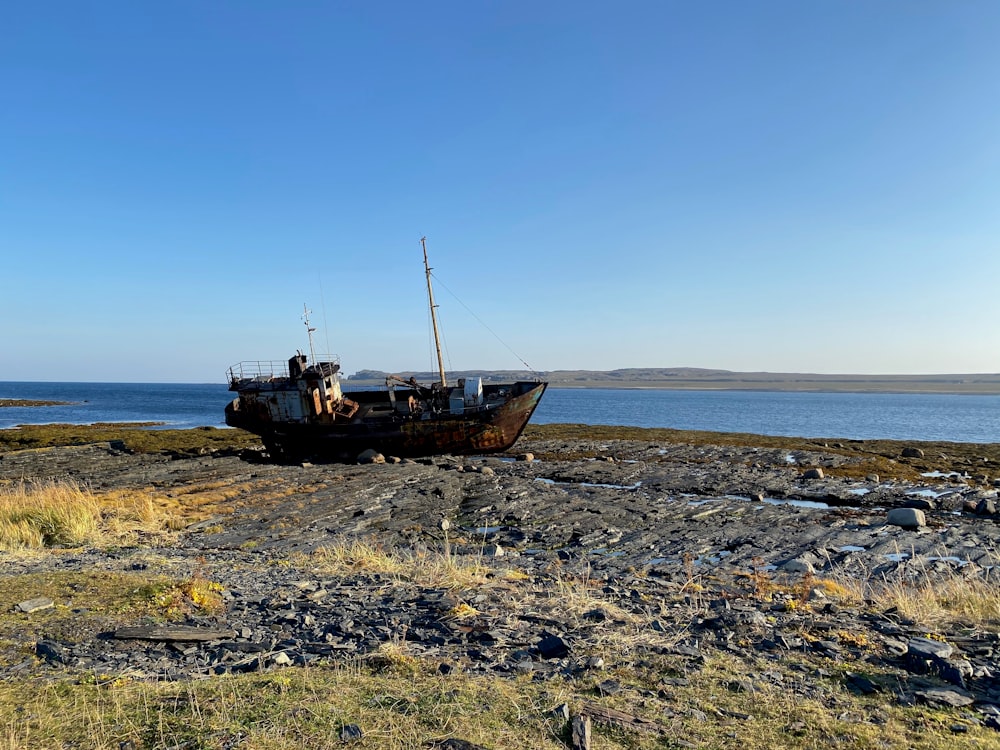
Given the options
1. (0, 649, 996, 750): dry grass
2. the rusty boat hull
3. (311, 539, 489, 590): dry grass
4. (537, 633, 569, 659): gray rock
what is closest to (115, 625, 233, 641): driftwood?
(0, 649, 996, 750): dry grass

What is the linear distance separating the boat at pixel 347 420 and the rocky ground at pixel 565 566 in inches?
119

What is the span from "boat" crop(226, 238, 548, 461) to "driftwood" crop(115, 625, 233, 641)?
21340 mm

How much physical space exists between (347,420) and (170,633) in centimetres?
2376

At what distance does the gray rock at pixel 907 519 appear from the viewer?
48.4 feet

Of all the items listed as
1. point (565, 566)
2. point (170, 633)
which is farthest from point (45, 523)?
point (565, 566)

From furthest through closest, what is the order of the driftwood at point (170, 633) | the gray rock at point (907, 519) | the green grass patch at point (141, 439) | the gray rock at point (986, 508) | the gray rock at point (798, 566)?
the green grass patch at point (141, 439)
the gray rock at point (986, 508)
the gray rock at point (907, 519)
the gray rock at point (798, 566)
the driftwood at point (170, 633)

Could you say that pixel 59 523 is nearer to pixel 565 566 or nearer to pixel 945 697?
pixel 565 566

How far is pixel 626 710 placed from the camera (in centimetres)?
419

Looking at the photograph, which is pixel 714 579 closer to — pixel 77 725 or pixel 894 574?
pixel 894 574

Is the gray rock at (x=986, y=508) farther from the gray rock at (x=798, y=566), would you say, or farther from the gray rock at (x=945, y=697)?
the gray rock at (x=945, y=697)

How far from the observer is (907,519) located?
14.9m

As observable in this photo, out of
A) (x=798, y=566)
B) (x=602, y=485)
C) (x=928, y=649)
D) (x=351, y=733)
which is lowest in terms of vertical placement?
(x=602, y=485)

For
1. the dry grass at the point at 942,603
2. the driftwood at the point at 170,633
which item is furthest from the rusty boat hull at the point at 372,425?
the driftwood at the point at 170,633

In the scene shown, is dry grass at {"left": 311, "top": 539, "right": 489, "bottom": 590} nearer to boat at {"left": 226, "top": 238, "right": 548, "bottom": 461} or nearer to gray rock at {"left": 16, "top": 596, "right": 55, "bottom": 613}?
gray rock at {"left": 16, "top": 596, "right": 55, "bottom": 613}
